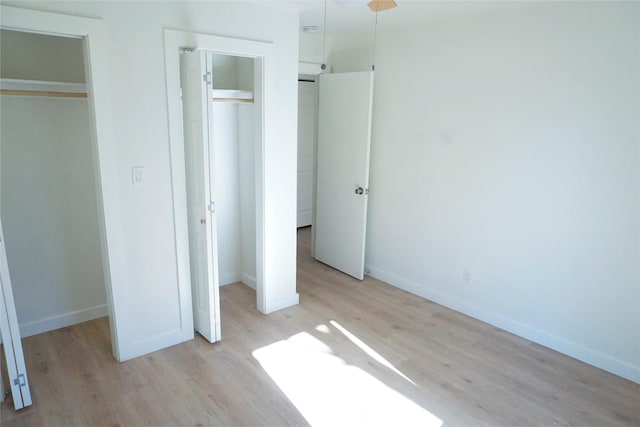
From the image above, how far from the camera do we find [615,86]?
2627 mm

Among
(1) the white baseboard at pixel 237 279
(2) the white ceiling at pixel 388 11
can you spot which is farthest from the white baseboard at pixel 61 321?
(2) the white ceiling at pixel 388 11

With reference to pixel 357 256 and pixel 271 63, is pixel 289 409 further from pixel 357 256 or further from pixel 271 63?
pixel 271 63

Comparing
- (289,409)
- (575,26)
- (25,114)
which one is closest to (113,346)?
(289,409)

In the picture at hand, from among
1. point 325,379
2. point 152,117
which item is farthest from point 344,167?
point 325,379

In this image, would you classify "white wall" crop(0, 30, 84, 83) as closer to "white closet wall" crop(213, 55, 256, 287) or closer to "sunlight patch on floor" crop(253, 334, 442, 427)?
"white closet wall" crop(213, 55, 256, 287)

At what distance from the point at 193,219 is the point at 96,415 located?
4.47ft

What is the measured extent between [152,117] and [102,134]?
1.08ft

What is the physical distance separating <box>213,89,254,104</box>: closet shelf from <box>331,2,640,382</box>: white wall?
142 centimetres

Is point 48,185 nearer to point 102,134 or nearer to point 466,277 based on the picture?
point 102,134

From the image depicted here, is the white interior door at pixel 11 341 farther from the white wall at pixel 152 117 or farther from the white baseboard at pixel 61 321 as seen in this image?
the white baseboard at pixel 61 321

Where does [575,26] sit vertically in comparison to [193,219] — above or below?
above

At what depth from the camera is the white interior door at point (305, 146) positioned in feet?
19.6

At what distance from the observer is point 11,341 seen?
226 centimetres

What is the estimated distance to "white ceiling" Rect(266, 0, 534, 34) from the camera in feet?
9.66
